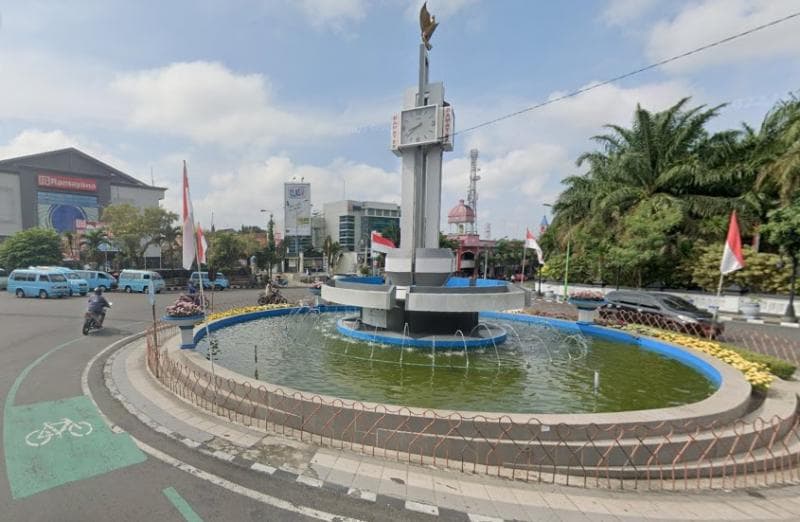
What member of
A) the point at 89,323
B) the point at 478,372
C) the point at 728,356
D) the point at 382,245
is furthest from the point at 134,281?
the point at 728,356

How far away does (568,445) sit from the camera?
5.78 meters

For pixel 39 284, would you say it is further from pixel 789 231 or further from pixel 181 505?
pixel 789 231

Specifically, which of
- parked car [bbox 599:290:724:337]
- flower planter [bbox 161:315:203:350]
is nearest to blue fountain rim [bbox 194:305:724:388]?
flower planter [bbox 161:315:203:350]

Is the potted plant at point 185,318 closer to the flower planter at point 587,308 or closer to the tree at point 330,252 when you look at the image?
the flower planter at point 587,308

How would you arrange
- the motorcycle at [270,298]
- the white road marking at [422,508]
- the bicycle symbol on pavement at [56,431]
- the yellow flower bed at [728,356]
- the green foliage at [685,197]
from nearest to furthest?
the white road marking at [422,508] < the bicycle symbol on pavement at [56,431] < the yellow flower bed at [728,356] < the motorcycle at [270,298] < the green foliage at [685,197]

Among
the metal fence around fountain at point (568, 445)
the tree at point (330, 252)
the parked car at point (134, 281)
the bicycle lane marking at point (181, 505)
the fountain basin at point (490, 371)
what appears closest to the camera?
the bicycle lane marking at point (181, 505)

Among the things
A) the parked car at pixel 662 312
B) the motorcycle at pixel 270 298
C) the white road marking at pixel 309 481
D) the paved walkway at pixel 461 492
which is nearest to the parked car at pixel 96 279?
the motorcycle at pixel 270 298

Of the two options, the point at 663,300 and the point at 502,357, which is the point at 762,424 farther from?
the point at 663,300

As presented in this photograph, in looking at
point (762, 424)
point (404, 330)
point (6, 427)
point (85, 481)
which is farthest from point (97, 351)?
point (762, 424)

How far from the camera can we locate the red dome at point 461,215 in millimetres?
75000

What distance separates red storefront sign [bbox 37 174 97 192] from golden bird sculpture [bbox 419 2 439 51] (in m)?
82.5

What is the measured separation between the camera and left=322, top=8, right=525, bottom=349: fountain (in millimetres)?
12891

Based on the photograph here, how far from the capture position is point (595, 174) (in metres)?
34.5

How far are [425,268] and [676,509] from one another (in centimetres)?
1092
